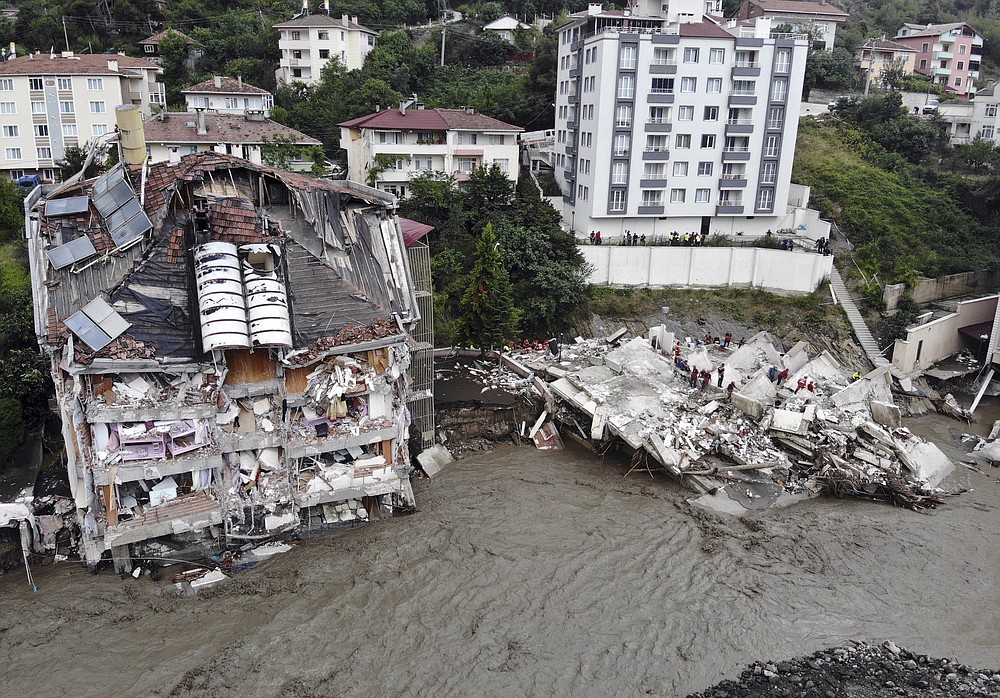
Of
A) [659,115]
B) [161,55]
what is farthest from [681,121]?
[161,55]

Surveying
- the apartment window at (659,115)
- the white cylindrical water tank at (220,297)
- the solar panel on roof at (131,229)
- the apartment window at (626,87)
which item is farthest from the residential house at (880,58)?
the solar panel on roof at (131,229)

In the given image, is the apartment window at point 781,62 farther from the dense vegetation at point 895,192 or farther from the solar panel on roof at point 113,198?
the solar panel on roof at point 113,198

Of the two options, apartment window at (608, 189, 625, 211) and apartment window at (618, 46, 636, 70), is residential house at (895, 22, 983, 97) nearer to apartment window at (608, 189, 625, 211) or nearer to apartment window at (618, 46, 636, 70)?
apartment window at (618, 46, 636, 70)

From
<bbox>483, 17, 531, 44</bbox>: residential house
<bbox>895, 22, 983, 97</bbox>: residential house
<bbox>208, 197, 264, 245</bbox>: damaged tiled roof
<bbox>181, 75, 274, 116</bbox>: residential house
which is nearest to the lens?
<bbox>208, 197, 264, 245</bbox>: damaged tiled roof

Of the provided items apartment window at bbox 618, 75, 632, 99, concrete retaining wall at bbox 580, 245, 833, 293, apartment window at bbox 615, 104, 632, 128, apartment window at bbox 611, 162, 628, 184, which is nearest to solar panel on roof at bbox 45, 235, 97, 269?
concrete retaining wall at bbox 580, 245, 833, 293

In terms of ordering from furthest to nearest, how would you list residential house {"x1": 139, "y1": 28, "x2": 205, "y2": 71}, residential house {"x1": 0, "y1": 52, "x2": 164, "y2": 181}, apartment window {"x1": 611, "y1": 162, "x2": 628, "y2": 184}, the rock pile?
residential house {"x1": 139, "y1": 28, "x2": 205, "y2": 71}, residential house {"x1": 0, "y1": 52, "x2": 164, "y2": 181}, apartment window {"x1": 611, "y1": 162, "x2": 628, "y2": 184}, the rock pile

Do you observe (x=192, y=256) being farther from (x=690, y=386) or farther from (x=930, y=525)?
(x=930, y=525)

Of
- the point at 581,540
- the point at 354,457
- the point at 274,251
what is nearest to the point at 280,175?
the point at 274,251
